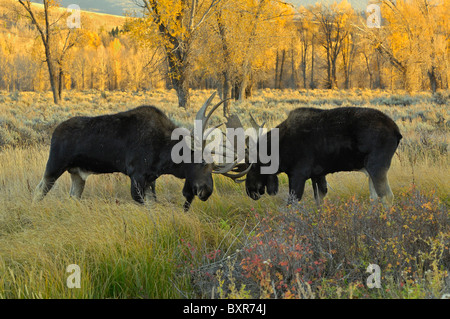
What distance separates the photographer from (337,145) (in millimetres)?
5797

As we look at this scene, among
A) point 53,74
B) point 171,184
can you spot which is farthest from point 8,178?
point 53,74

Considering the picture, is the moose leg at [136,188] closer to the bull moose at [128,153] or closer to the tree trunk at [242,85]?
the bull moose at [128,153]

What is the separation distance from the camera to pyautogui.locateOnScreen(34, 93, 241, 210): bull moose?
5977mm

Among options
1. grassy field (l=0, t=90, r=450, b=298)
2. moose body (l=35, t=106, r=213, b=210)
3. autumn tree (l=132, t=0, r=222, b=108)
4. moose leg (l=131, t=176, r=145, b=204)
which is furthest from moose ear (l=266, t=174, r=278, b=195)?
autumn tree (l=132, t=0, r=222, b=108)

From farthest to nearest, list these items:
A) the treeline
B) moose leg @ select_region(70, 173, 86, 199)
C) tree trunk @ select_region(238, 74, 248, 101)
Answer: tree trunk @ select_region(238, 74, 248, 101) < the treeline < moose leg @ select_region(70, 173, 86, 199)

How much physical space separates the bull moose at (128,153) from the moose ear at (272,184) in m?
0.69

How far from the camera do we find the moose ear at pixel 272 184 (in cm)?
631

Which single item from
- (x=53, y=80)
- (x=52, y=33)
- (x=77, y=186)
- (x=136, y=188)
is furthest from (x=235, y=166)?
(x=52, y=33)

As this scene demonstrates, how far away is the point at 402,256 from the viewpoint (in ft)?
13.1

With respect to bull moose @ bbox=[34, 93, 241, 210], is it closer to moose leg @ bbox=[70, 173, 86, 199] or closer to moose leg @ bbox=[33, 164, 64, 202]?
moose leg @ bbox=[33, 164, 64, 202]

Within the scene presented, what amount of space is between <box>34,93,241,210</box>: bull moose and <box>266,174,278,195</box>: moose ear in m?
0.69

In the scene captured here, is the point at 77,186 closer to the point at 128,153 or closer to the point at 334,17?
the point at 128,153

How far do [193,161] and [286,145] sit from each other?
4.35 ft

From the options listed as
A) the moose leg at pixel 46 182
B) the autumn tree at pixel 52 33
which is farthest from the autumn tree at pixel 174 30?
the autumn tree at pixel 52 33
